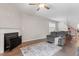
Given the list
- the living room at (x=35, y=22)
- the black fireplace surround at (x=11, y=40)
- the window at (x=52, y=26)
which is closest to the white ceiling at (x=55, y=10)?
the living room at (x=35, y=22)

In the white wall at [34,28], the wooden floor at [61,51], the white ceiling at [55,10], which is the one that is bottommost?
the wooden floor at [61,51]

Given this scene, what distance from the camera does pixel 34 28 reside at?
1.58 meters

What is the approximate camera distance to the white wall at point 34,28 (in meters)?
1.57

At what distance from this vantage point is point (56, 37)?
160 centimetres

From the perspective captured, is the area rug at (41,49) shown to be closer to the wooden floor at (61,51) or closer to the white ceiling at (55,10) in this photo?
the wooden floor at (61,51)

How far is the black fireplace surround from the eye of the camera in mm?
1522

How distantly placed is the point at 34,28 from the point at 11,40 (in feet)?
1.16

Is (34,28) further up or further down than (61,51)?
further up

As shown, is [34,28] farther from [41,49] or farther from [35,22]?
[41,49]

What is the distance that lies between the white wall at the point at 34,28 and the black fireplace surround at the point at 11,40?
9 cm

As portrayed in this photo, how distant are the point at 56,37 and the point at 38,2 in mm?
536

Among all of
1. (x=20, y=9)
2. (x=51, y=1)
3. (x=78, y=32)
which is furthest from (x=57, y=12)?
(x=20, y=9)

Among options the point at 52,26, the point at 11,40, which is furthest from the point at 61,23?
the point at 11,40

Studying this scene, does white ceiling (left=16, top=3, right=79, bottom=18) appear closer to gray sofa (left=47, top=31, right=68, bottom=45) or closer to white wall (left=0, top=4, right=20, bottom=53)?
white wall (left=0, top=4, right=20, bottom=53)
